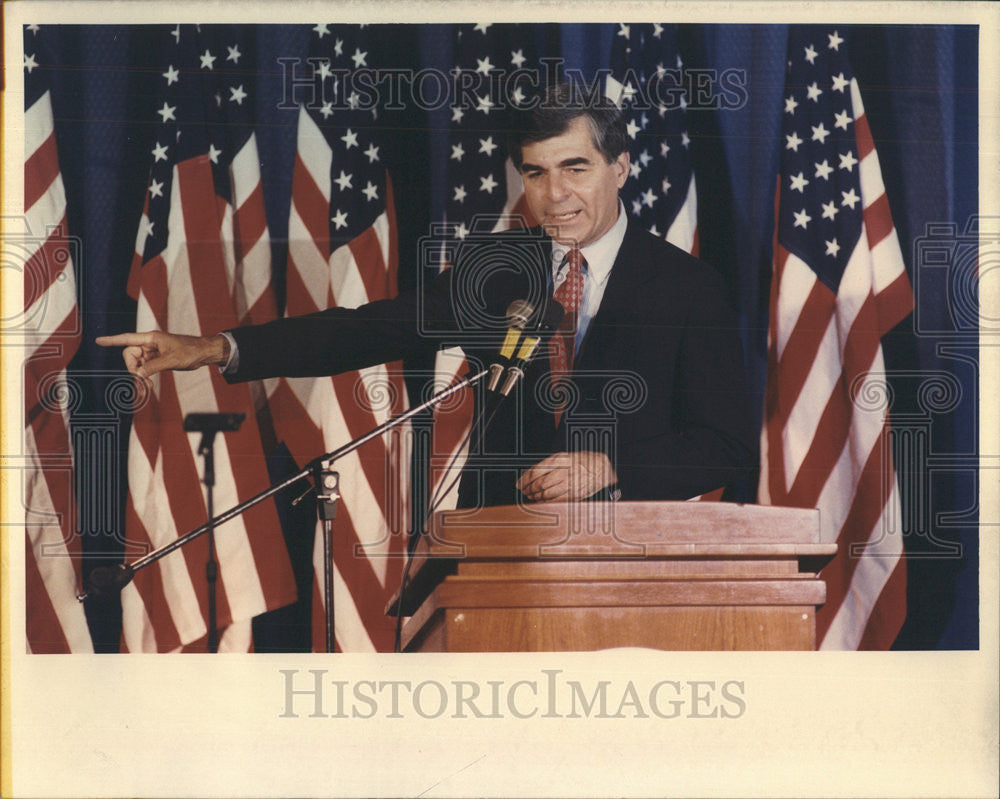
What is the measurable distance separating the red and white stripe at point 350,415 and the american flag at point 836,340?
120 cm

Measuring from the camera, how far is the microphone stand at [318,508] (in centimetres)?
329

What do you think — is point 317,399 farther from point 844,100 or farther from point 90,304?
point 844,100

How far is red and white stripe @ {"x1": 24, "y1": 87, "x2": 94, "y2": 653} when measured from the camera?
342 centimetres

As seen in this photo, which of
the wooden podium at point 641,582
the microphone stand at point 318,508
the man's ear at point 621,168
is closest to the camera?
the wooden podium at point 641,582

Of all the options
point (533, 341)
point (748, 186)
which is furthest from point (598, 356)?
point (748, 186)

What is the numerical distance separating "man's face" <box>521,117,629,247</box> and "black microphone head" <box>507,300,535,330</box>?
27 cm

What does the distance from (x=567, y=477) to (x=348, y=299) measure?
90cm

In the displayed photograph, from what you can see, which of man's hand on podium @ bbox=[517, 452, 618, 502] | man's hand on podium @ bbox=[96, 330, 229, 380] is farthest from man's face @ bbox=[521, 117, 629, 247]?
man's hand on podium @ bbox=[96, 330, 229, 380]

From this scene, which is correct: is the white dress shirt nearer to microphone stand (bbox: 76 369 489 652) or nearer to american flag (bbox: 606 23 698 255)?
american flag (bbox: 606 23 698 255)

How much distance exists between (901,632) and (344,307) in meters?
2.06

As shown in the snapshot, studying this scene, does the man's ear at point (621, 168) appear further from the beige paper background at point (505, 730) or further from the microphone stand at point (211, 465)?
the microphone stand at point (211, 465)

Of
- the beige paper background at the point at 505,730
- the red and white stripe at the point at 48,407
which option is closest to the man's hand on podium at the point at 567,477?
the beige paper background at the point at 505,730

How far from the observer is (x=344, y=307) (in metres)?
3.43

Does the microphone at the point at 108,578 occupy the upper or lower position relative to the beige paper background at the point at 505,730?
upper
